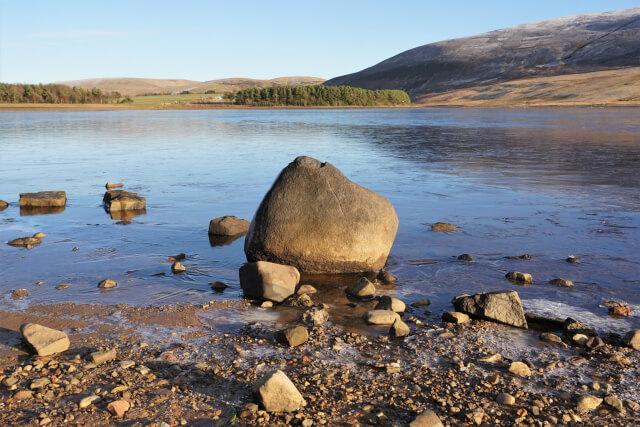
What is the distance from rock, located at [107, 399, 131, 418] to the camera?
4.77m

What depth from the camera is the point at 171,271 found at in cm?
932

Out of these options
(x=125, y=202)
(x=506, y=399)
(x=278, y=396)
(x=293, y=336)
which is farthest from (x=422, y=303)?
(x=125, y=202)

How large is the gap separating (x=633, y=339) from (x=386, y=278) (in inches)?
147

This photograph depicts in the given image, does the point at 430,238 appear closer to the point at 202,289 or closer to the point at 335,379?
the point at 202,289

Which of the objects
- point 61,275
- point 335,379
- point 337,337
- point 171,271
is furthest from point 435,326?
point 61,275

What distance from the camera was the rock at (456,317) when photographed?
7.11 meters

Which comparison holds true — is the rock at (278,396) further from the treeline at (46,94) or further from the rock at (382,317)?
the treeline at (46,94)

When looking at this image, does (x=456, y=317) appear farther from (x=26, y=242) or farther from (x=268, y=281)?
(x=26, y=242)

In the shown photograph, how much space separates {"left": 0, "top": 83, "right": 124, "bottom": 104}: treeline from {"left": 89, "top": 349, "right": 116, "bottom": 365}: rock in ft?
476

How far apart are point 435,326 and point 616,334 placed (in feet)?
7.21

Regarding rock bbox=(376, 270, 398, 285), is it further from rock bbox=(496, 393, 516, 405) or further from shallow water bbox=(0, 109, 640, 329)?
rock bbox=(496, 393, 516, 405)

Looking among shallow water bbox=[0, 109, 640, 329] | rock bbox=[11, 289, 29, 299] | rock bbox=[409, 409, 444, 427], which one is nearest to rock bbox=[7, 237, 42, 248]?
shallow water bbox=[0, 109, 640, 329]

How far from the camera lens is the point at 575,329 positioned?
6770 millimetres

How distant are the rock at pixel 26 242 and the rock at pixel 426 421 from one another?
351 inches
